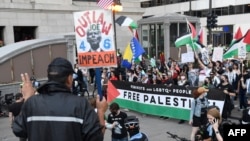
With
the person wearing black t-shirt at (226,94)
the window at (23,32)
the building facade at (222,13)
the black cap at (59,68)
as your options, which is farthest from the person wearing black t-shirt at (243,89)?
the building facade at (222,13)

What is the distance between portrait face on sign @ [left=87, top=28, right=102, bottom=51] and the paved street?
3667 millimetres

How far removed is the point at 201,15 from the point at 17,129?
5307cm

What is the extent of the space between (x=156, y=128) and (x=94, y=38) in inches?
187

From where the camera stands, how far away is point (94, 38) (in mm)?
5879

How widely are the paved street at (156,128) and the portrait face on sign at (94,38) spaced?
12.0 feet

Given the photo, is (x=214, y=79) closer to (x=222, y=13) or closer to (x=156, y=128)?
(x=156, y=128)

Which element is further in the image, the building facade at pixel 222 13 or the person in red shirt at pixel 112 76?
the building facade at pixel 222 13

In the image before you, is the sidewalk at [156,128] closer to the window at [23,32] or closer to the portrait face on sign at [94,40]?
the portrait face on sign at [94,40]

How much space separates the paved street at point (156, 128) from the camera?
9048mm

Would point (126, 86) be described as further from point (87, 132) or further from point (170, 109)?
point (87, 132)

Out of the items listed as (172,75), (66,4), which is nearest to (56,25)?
(66,4)

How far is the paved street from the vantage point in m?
9.05

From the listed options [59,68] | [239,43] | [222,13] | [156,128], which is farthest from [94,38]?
[222,13]

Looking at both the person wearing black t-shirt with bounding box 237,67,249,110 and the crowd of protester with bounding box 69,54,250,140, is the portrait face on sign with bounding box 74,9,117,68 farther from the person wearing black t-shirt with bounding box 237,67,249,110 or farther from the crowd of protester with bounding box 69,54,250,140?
the person wearing black t-shirt with bounding box 237,67,249,110
